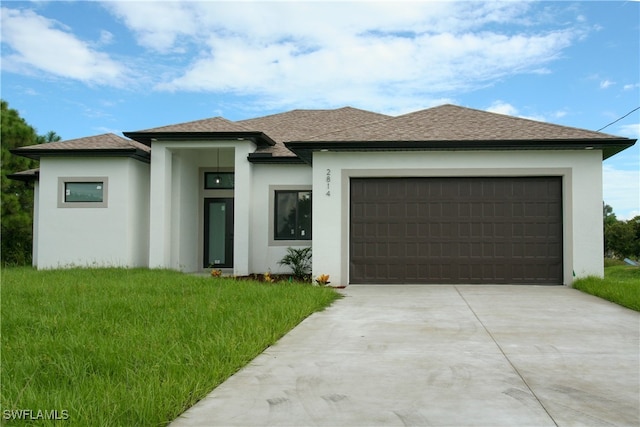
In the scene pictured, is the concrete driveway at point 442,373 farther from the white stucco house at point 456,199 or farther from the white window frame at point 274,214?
the white window frame at point 274,214

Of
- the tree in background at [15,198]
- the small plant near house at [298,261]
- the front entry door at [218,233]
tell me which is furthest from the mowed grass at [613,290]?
the tree in background at [15,198]

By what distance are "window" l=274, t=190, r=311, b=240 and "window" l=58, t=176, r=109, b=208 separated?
472cm

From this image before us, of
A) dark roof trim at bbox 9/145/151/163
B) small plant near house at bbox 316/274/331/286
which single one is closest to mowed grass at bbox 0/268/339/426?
small plant near house at bbox 316/274/331/286

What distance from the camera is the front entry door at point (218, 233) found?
16.9 metres

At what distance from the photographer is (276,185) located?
605 inches

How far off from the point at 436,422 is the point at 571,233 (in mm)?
9570

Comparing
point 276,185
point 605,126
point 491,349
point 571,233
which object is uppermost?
point 605,126

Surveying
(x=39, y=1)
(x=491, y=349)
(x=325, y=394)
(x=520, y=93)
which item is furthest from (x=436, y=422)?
(x=520, y=93)

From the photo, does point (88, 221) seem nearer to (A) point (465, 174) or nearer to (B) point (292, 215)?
(B) point (292, 215)

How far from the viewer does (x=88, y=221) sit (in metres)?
15.2

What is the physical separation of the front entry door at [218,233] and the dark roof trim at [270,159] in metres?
2.36

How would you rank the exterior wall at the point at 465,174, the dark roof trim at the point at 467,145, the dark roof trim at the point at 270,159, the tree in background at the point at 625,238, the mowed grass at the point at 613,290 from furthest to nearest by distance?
the tree in background at the point at 625,238, the dark roof trim at the point at 270,159, the exterior wall at the point at 465,174, the dark roof trim at the point at 467,145, the mowed grass at the point at 613,290

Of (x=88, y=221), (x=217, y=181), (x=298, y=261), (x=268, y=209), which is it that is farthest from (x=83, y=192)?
(x=298, y=261)

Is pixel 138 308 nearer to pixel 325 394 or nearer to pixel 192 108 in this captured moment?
pixel 325 394
